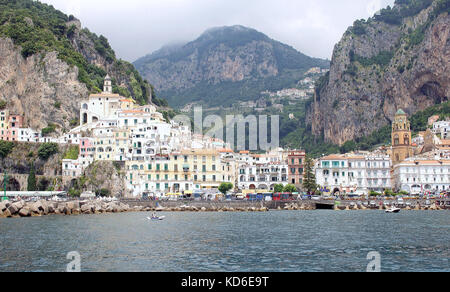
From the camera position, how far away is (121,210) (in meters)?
88.9

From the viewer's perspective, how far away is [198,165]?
106688 mm

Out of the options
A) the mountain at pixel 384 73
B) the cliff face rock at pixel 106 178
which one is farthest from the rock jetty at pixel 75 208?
the mountain at pixel 384 73

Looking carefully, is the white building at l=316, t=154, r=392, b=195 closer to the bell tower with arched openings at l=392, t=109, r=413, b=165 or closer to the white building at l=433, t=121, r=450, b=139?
the bell tower with arched openings at l=392, t=109, r=413, b=165

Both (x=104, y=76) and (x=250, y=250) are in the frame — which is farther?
(x=104, y=76)

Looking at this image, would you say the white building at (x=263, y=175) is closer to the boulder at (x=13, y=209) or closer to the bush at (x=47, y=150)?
the bush at (x=47, y=150)

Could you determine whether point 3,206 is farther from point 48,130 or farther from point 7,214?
point 48,130

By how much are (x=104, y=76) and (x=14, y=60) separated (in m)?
24.4

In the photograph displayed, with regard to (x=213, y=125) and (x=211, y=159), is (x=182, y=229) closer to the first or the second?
(x=211, y=159)

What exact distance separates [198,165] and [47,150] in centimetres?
2913

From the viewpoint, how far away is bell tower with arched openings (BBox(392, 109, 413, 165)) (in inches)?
4961

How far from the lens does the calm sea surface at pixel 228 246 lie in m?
30.8

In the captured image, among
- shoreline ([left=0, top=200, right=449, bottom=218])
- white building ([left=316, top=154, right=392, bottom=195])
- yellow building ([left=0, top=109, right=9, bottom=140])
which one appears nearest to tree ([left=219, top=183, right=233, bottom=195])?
shoreline ([left=0, top=200, right=449, bottom=218])

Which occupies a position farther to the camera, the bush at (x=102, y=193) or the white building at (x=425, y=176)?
the white building at (x=425, y=176)
